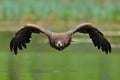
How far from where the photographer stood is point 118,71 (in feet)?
59.6

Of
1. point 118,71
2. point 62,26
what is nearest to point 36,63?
point 118,71

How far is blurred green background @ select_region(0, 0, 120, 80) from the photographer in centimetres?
1767

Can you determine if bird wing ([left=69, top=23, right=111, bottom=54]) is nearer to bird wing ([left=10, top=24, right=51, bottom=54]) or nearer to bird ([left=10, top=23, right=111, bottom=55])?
bird ([left=10, top=23, right=111, bottom=55])

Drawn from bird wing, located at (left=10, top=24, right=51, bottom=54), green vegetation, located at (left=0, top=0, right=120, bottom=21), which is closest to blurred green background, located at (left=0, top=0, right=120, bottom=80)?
green vegetation, located at (left=0, top=0, right=120, bottom=21)

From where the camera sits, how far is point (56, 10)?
3144 cm

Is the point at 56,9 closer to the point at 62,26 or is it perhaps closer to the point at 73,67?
the point at 62,26

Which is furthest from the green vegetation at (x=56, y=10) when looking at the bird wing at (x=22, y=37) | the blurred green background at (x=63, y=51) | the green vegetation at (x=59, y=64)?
the bird wing at (x=22, y=37)

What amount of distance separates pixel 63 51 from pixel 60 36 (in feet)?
25.0

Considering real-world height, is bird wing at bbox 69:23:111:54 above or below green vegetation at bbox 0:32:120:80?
above

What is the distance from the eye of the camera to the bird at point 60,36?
609 inches

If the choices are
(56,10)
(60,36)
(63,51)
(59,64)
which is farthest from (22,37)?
(56,10)

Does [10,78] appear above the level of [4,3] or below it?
below

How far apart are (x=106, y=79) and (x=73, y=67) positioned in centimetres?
251

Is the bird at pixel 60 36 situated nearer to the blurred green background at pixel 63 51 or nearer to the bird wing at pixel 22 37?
the bird wing at pixel 22 37
